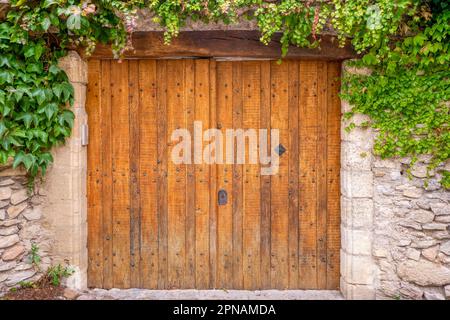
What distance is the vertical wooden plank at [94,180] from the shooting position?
3473mm

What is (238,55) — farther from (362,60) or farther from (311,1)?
(362,60)

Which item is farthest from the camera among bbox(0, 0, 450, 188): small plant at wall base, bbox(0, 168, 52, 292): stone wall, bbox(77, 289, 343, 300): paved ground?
bbox(77, 289, 343, 300): paved ground

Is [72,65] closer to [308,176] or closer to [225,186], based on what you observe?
[225,186]

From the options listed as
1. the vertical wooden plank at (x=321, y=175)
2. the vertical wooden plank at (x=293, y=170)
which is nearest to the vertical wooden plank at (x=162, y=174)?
the vertical wooden plank at (x=293, y=170)

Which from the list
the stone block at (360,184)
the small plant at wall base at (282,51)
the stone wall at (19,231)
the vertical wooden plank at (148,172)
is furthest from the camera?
the vertical wooden plank at (148,172)

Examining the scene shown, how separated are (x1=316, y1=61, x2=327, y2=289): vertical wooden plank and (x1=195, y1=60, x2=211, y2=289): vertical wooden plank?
0.98 m

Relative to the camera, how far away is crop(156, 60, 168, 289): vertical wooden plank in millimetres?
3475

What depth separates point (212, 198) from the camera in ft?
11.5

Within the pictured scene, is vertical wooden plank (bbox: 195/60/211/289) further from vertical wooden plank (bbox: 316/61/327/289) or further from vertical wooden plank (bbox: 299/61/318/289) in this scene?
vertical wooden plank (bbox: 316/61/327/289)

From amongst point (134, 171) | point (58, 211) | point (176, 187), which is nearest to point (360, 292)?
point (176, 187)

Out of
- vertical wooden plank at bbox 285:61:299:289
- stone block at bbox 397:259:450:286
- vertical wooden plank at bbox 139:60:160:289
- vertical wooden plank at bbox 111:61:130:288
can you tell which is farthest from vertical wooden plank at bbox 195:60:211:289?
stone block at bbox 397:259:450:286

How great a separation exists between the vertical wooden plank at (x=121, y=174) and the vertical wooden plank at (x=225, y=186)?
816mm

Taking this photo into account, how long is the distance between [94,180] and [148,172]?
1.60ft

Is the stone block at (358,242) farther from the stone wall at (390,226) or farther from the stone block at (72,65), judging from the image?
the stone block at (72,65)
